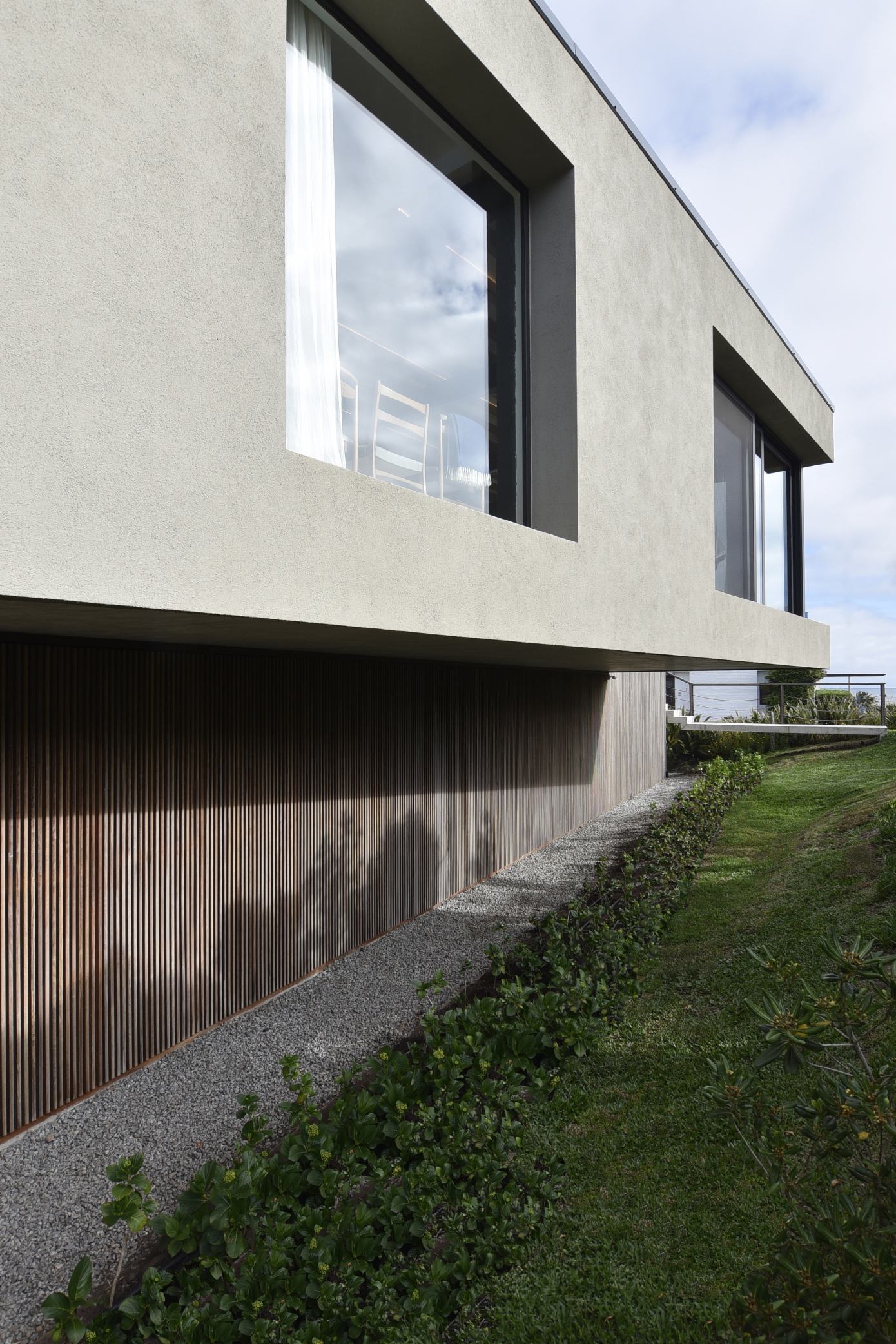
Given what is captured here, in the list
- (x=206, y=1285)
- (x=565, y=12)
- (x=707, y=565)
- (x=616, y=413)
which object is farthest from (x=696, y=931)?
(x=565, y=12)

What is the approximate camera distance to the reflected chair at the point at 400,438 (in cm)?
430

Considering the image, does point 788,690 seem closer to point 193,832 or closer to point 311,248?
point 193,832

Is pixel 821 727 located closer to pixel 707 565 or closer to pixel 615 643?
pixel 707 565

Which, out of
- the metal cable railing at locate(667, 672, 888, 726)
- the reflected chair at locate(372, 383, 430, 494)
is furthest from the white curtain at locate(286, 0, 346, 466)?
the metal cable railing at locate(667, 672, 888, 726)

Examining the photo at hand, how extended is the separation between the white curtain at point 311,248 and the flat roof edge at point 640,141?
1772mm

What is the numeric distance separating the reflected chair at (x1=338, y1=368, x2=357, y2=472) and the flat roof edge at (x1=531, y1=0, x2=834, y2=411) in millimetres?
2829

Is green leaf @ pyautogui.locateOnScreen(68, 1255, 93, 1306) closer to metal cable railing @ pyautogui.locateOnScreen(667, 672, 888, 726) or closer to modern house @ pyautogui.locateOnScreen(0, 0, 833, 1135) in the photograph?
modern house @ pyautogui.locateOnScreen(0, 0, 833, 1135)

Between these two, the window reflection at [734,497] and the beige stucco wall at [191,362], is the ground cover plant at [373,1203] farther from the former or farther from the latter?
the window reflection at [734,497]

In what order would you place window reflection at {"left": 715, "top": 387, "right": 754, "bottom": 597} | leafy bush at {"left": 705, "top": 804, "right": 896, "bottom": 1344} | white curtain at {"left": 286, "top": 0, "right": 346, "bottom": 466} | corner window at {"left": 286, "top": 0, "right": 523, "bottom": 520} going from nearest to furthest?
leafy bush at {"left": 705, "top": 804, "right": 896, "bottom": 1344}
white curtain at {"left": 286, "top": 0, "right": 346, "bottom": 466}
corner window at {"left": 286, "top": 0, "right": 523, "bottom": 520}
window reflection at {"left": 715, "top": 387, "right": 754, "bottom": 597}

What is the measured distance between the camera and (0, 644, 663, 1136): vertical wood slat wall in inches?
160

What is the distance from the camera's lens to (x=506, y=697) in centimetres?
898

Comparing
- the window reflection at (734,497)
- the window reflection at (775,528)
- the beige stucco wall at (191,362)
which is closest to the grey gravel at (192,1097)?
the beige stucco wall at (191,362)

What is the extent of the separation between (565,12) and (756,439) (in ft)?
19.5

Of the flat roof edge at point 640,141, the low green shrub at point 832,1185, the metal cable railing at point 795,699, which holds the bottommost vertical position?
the low green shrub at point 832,1185
